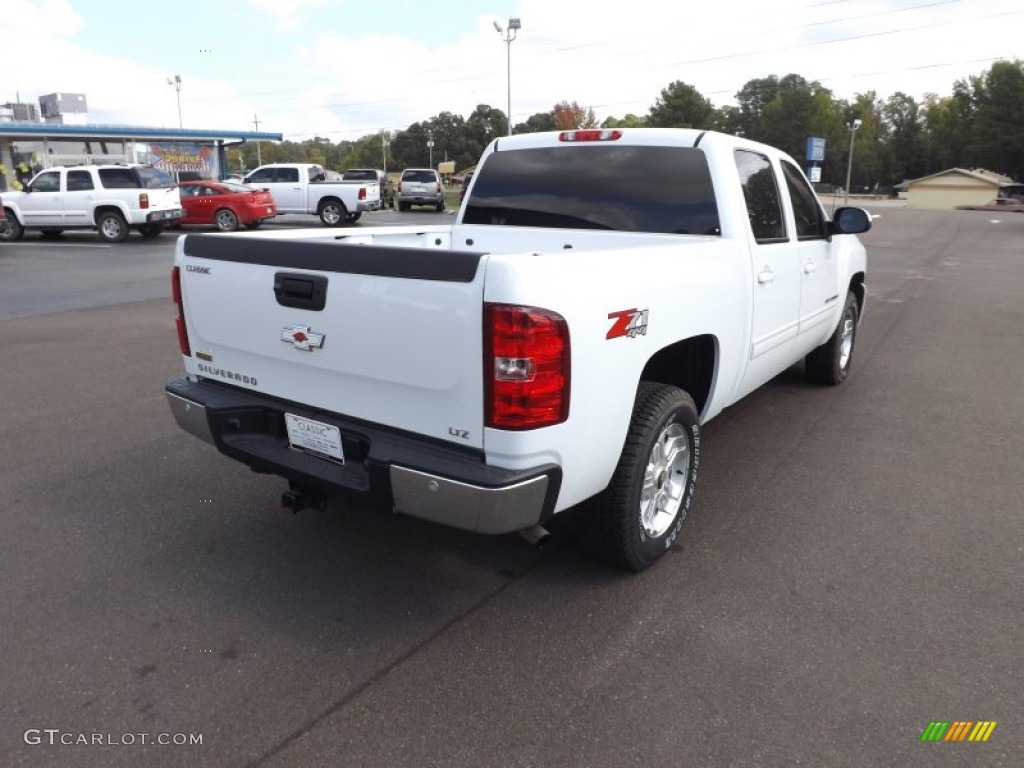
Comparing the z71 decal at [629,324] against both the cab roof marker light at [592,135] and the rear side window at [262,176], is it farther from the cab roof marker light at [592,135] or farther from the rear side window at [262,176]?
the rear side window at [262,176]

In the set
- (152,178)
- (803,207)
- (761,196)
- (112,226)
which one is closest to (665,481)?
(761,196)

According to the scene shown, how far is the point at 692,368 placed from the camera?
376 centimetres

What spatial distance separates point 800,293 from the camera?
472 cm

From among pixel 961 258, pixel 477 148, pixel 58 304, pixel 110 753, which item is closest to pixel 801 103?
pixel 477 148

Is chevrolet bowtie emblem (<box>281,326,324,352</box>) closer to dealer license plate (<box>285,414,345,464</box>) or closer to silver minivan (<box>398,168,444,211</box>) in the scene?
dealer license plate (<box>285,414,345,464</box>)

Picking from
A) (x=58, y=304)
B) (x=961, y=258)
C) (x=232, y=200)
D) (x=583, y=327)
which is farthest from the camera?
(x=232, y=200)

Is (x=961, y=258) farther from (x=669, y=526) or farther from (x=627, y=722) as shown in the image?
(x=627, y=722)

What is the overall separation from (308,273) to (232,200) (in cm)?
1998

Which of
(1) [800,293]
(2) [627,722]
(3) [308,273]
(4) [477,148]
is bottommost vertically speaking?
(2) [627,722]

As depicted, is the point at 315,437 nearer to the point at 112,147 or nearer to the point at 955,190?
the point at 112,147

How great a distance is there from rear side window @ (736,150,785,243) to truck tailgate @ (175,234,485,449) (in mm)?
2245

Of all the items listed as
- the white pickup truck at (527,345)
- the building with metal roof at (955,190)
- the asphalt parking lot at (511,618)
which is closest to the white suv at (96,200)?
the asphalt parking lot at (511,618)

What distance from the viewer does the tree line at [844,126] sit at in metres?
84.8

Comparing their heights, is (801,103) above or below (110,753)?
above
